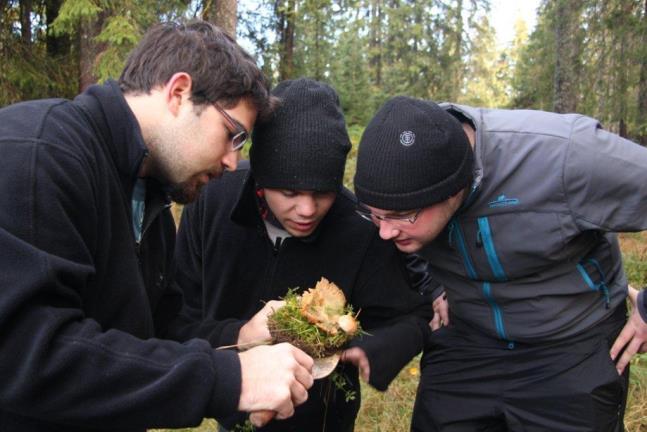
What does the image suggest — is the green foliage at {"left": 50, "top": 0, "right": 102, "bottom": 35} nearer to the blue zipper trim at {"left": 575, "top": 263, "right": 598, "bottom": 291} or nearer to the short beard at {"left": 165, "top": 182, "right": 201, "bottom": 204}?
the short beard at {"left": 165, "top": 182, "right": 201, "bottom": 204}

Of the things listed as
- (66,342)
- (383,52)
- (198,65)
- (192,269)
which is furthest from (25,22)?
(383,52)

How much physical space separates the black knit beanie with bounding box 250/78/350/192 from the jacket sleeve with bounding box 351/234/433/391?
49cm

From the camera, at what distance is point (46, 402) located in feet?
4.66

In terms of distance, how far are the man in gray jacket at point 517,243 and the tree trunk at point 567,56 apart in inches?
505

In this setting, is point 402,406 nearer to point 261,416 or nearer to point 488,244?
point 488,244

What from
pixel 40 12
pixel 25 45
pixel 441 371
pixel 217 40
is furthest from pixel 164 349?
pixel 40 12

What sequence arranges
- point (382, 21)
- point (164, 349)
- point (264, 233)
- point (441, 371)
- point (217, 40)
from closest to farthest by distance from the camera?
point (164, 349) < point (217, 40) < point (264, 233) < point (441, 371) < point (382, 21)

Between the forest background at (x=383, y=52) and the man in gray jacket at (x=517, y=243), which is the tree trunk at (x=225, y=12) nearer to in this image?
the forest background at (x=383, y=52)

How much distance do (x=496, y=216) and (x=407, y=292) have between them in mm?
575

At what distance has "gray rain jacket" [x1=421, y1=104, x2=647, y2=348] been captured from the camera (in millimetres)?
2500

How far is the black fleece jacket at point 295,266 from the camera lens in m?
2.78

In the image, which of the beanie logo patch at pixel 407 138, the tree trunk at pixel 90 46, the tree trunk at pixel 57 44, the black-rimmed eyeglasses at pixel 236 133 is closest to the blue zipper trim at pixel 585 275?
the beanie logo patch at pixel 407 138

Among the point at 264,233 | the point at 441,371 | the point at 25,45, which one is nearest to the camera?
the point at 264,233

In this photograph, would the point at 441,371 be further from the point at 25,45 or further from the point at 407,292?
the point at 25,45
